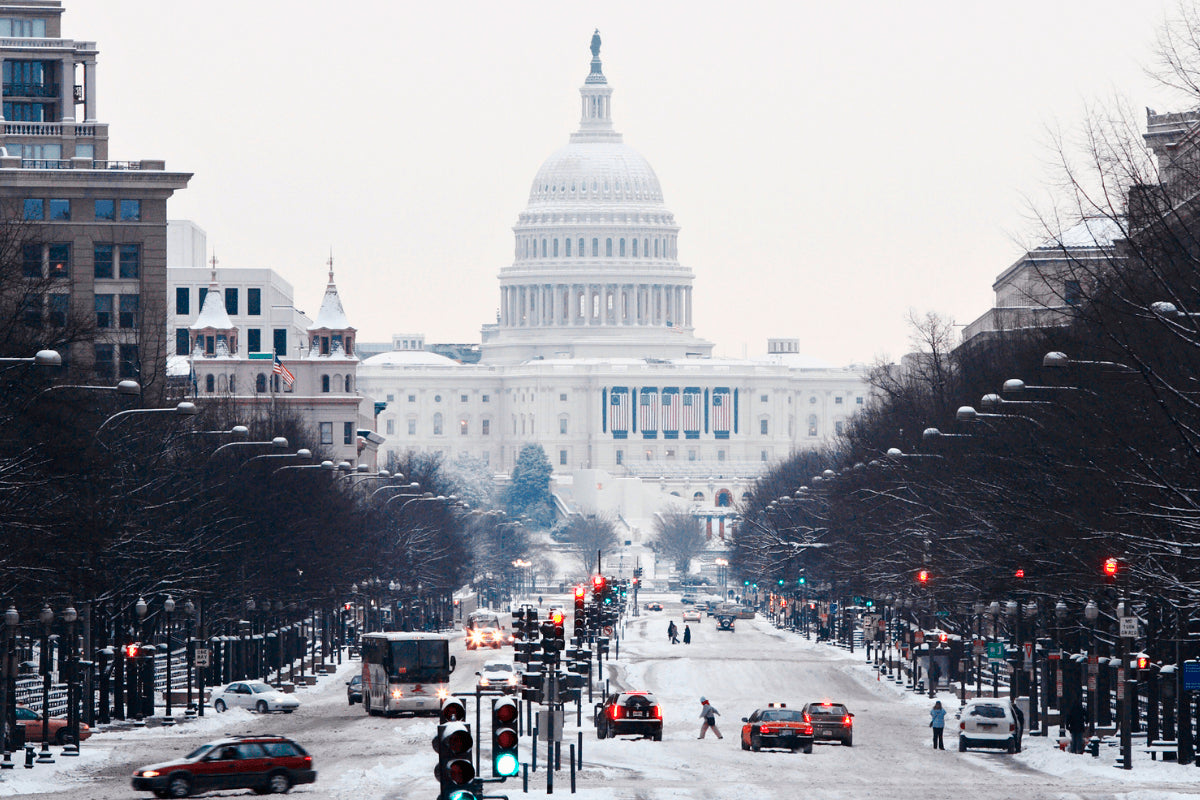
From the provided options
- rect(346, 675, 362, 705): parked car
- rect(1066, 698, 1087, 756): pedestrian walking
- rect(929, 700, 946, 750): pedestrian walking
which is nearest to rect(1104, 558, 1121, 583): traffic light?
rect(1066, 698, 1087, 756): pedestrian walking

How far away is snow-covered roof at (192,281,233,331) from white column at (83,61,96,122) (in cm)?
3913

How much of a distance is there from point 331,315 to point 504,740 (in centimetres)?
15596

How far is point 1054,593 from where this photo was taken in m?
67.2

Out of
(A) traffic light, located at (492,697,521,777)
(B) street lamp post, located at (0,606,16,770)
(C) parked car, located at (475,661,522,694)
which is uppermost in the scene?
(A) traffic light, located at (492,697,521,777)

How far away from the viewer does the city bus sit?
77.0 meters

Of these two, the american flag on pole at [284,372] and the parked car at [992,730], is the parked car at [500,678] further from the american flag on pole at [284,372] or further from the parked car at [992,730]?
the american flag on pole at [284,372]

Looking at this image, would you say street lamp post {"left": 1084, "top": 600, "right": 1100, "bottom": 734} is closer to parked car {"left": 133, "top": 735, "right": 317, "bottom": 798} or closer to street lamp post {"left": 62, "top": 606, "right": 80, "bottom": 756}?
parked car {"left": 133, "top": 735, "right": 317, "bottom": 798}

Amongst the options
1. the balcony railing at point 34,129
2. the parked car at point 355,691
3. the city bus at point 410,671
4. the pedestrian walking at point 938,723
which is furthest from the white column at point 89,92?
the pedestrian walking at point 938,723

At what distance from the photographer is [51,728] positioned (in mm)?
64250

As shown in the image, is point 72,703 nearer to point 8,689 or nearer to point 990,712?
point 8,689

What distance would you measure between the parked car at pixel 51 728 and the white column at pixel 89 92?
2588 inches

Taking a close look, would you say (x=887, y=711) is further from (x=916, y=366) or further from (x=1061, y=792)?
(x=916, y=366)

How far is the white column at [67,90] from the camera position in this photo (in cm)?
13100

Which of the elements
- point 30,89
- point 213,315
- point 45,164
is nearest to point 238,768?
point 45,164
